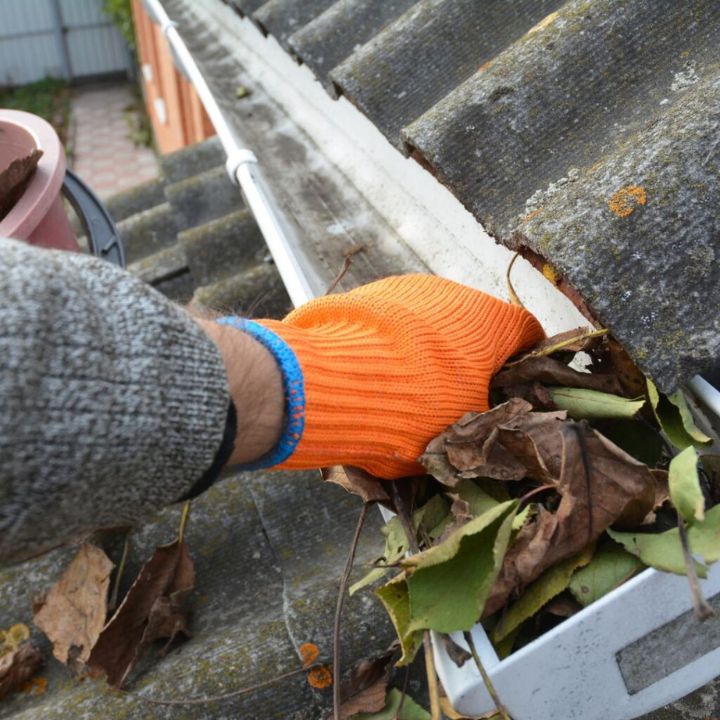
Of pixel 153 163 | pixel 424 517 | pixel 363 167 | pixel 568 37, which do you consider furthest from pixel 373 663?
pixel 153 163

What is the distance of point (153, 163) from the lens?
9.52 m

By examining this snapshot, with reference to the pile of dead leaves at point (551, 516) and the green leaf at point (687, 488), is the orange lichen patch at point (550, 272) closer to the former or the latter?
the pile of dead leaves at point (551, 516)

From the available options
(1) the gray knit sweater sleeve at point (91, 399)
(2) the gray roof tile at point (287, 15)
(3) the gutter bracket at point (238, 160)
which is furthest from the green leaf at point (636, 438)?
(2) the gray roof tile at point (287, 15)

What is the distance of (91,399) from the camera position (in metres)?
0.68

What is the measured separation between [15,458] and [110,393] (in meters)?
0.09

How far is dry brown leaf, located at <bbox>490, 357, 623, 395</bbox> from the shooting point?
0.97 metres

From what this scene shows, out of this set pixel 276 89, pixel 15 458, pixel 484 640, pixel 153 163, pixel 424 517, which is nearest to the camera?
pixel 15 458

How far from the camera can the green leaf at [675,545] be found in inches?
29.8

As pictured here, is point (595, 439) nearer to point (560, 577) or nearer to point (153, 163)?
point (560, 577)

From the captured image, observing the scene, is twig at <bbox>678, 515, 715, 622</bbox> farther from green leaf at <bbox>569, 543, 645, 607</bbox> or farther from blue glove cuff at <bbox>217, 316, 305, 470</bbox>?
blue glove cuff at <bbox>217, 316, 305, 470</bbox>

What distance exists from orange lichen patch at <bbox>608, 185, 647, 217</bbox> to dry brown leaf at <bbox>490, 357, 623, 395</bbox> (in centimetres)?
18

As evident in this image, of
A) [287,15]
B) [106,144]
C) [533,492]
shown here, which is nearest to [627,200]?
[533,492]

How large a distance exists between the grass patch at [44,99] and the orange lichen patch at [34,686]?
10.6 meters

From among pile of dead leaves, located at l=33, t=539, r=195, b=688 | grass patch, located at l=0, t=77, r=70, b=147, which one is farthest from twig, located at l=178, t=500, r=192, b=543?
grass patch, located at l=0, t=77, r=70, b=147
